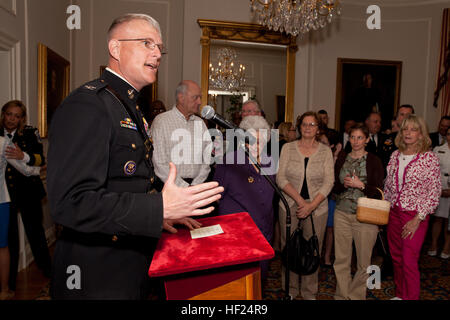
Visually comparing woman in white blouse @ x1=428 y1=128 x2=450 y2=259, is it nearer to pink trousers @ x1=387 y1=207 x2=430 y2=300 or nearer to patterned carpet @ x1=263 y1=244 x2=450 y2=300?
patterned carpet @ x1=263 y1=244 x2=450 y2=300


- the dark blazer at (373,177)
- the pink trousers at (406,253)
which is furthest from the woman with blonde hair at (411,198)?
the dark blazer at (373,177)

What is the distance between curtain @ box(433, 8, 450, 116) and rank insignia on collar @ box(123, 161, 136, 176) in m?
6.93

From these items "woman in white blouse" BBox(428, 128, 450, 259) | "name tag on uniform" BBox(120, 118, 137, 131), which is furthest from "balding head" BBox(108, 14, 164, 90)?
"woman in white blouse" BBox(428, 128, 450, 259)

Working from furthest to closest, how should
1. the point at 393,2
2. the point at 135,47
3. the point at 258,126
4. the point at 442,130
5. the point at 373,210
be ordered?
the point at 393,2
the point at 442,130
the point at 373,210
the point at 258,126
the point at 135,47

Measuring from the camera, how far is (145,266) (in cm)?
132

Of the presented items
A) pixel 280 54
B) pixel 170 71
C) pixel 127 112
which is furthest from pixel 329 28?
pixel 127 112

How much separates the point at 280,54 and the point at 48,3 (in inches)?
147

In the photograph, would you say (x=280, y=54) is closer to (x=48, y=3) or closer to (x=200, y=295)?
(x=48, y=3)

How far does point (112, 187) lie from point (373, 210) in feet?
7.85

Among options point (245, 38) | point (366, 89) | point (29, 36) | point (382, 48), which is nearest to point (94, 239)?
point (29, 36)

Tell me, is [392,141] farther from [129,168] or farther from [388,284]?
[129,168]

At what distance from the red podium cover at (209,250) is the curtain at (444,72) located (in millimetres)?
6703

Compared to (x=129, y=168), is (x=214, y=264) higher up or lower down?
lower down

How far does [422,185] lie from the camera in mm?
2949
